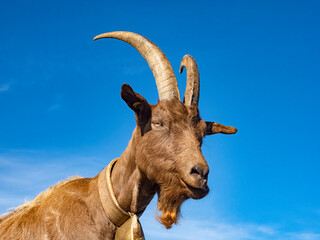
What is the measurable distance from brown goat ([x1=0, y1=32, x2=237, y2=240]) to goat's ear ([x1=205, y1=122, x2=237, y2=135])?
0.45ft

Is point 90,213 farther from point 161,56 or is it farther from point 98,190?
point 161,56

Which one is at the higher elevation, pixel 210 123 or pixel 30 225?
Answer: pixel 210 123

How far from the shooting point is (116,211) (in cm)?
452

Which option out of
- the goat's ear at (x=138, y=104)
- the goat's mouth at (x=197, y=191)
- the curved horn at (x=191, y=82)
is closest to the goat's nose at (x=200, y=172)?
the goat's mouth at (x=197, y=191)

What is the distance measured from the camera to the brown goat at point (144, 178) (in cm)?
429

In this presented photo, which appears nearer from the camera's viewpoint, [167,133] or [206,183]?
[206,183]

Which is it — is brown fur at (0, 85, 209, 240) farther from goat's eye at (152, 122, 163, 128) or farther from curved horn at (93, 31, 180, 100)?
curved horn at (93, 31, 180, 100)

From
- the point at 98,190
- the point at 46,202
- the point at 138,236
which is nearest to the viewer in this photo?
the point at 138,236

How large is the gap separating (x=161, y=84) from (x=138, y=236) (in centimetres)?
196

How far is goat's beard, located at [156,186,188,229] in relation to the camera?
432 centimetres

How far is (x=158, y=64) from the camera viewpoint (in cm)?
496

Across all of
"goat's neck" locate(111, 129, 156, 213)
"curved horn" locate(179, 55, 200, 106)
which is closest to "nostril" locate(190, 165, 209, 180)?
"goat's neck" locate(111, 129, 156, 213)

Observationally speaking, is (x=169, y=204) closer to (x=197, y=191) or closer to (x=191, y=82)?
(x=197, y=191)

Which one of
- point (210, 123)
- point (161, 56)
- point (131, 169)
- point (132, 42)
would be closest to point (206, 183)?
point (131, 169)
